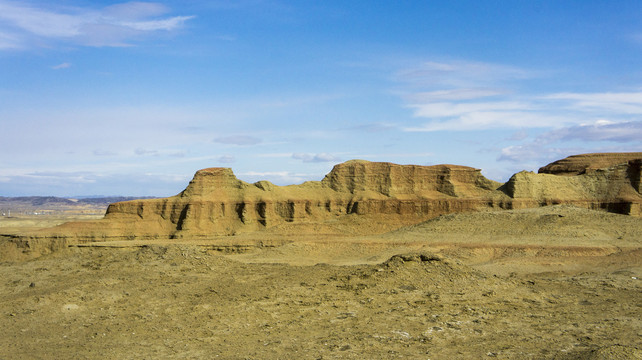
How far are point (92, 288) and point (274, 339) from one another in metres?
6.65

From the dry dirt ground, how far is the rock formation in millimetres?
26669

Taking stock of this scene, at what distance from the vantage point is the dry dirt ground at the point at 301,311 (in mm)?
11008

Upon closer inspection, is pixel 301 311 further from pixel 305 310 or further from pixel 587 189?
pixel 587 189

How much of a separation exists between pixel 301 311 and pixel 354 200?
38.9 metres

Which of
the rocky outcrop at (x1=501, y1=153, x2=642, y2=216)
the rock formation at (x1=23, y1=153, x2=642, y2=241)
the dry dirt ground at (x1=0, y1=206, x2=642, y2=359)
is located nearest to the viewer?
the dry dirt ground at (x1=0, y1=206, x2=642, y2=359)

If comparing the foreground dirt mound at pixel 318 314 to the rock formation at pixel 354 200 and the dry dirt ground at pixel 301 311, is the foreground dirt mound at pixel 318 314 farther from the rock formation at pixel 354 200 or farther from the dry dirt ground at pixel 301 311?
the rock formation at pixel 354 200

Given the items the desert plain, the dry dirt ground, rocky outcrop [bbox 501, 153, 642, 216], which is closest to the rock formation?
rocky outcrop [bbox 501, 153, 642, 216]

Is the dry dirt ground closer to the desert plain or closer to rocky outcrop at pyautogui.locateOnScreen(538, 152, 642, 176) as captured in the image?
the desert plain

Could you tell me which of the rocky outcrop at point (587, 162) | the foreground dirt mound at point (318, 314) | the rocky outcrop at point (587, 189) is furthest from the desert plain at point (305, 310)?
the rocky outcrop at point (587, 162)

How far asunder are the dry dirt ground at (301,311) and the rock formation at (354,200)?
87.5 ft

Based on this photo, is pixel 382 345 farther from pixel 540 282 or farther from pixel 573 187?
pixel 573 187

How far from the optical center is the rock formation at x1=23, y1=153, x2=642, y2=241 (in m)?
47.6

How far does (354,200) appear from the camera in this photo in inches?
2051

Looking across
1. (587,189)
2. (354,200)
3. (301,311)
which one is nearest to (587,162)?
(587,189)
